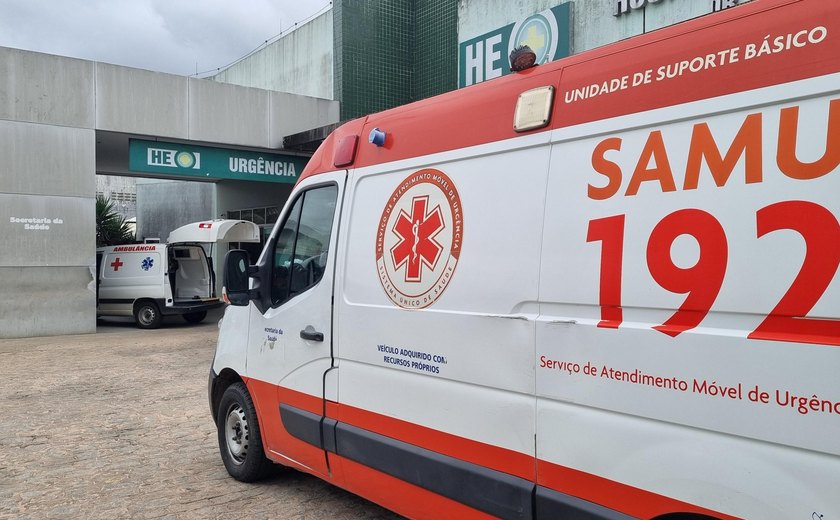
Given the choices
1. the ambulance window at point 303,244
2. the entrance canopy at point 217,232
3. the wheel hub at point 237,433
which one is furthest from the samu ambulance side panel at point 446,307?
the entrance canopy at point 217,232

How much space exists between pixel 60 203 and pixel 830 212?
51.5 feet

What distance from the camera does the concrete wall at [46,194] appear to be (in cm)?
1412

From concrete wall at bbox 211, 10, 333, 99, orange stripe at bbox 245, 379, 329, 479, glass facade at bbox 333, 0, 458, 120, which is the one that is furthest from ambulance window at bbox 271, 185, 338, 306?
concrete wall at bbox 211, 10, 333, 99

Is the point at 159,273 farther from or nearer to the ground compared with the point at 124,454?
farther from the ground

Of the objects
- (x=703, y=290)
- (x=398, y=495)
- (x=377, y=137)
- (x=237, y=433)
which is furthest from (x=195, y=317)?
(x=703, y=290)

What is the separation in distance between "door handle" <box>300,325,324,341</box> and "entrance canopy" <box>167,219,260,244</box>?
12.5 m

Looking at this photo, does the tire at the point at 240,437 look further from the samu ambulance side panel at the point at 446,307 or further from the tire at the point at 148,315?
the tire at the point at 148,315

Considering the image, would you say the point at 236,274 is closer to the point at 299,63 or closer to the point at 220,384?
the point at 220,384

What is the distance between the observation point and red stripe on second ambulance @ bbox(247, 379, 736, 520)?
2.42m

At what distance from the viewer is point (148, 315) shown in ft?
53.6

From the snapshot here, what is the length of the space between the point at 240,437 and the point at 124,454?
4.92 feet

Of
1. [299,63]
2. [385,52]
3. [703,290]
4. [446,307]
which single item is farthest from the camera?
[299,63]

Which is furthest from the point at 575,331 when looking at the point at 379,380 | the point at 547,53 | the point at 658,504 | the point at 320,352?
the point at 547,53

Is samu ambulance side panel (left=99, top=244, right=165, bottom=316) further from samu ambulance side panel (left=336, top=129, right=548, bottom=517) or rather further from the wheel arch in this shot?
samu ambulance side panel (left=336, top=129, right=548, bottom=517)
